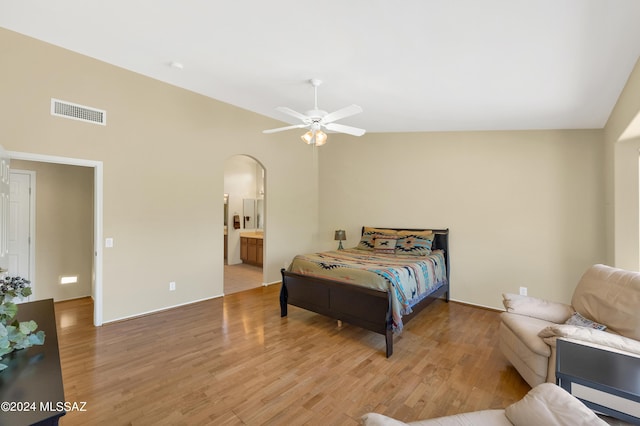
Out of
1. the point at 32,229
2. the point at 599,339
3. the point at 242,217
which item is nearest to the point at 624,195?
the point at 599,339

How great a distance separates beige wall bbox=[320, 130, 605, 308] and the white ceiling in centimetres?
53

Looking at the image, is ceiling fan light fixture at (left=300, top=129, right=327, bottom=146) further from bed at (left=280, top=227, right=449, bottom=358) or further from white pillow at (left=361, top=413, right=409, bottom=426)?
white pillow at (left=361, top=413, right=409, bottom=426)

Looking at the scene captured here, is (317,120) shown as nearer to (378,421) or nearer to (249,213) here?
(378,421)

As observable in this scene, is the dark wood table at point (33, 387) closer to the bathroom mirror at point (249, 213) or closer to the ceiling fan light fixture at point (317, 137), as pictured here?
the ceiling fan light fixture at point (317, 137)

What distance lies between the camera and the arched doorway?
23.8 feet

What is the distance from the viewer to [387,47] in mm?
2576

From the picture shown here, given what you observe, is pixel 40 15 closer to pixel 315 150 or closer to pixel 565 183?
pixel 315 150

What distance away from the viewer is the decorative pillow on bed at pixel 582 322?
226 cm

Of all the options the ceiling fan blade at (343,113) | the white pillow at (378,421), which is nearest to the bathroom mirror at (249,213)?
the ceiling fan blade at (343,113)

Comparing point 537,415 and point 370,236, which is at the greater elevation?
point 370,236

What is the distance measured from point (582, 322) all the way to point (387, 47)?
2.80 meters

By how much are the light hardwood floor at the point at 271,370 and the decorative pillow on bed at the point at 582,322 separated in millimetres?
669

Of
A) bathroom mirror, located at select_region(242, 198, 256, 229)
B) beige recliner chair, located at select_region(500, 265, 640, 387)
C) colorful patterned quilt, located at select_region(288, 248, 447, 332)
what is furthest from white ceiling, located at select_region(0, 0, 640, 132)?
bathroom mirror, located at select_region(242, 198, 256, 229)

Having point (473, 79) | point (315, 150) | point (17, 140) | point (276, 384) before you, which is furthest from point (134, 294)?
point (473, 79)
